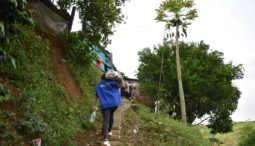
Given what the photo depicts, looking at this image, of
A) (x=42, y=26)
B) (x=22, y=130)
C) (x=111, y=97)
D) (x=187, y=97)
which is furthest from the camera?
(x=187, y=97)

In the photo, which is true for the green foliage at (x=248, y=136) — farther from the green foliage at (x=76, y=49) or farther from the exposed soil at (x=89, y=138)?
the exposed soil at (x=89, y=138)

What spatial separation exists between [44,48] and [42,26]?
7.57 ft

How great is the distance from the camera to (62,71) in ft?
30.3

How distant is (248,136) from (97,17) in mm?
20543

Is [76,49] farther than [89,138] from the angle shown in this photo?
Yes

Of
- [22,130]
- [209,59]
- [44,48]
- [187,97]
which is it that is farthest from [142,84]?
[22,130]

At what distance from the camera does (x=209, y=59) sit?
78.6 ft

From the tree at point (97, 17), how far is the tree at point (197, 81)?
365 inches

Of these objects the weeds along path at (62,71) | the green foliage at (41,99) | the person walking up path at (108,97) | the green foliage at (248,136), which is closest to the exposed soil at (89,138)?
the green foliage at (41,99)

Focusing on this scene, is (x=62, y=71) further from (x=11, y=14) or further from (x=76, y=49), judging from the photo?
(x=11, y=14)

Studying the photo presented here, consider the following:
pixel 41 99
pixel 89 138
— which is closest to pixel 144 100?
pixel 89 138

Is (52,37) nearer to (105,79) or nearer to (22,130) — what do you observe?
(105,79)

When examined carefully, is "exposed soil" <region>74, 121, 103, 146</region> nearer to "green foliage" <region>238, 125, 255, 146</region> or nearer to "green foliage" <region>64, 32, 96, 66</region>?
"green foliage" <region>64, 32, 96, 66</region>

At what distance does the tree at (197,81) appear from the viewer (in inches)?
861
